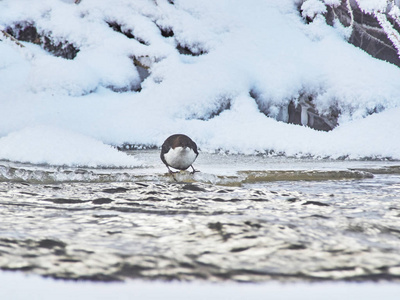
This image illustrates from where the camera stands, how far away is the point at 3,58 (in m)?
6.85

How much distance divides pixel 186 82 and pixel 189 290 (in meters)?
4.91

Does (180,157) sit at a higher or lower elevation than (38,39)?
lower

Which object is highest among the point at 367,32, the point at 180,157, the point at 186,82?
the point at 367,32

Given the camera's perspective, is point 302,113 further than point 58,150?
Yes

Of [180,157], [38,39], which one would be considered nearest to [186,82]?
[180,157]

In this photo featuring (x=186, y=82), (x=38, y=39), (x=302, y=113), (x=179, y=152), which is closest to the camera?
(x=179, y=152)

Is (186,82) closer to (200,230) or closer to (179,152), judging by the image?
(179,152)

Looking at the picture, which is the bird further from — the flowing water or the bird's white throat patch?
the flowing water

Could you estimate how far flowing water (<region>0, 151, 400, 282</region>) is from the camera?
1.49 metres

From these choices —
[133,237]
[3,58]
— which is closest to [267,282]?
[133,237]

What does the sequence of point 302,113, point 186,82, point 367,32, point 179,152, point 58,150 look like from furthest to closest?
point 367,32 → point 302,113 → point 186,82 → point 58,150 → point 179,152

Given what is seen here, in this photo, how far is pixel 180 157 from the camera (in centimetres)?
419

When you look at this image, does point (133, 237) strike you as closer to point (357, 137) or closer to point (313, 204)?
point (313, 204)

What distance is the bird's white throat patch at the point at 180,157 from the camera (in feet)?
13.7
